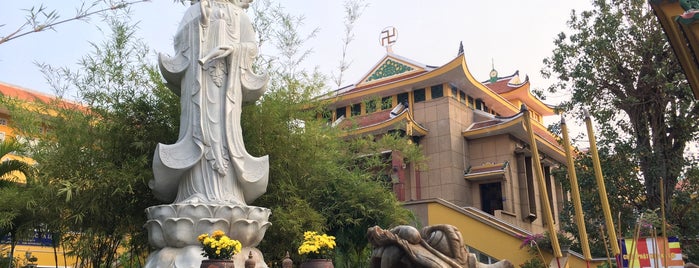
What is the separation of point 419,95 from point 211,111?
9.51 meters

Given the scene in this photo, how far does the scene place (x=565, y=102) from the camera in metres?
8.56

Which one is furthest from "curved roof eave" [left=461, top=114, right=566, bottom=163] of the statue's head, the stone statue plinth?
the stone statue plinth

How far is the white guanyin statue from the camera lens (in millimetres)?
4113

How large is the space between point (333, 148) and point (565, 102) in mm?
4036

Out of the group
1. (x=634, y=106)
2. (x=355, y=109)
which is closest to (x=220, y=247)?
(x=634, y=106)

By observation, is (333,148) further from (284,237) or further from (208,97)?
(208,97)

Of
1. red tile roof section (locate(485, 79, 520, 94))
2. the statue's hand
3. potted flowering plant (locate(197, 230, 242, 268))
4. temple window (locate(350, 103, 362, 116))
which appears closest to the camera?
potted flowering plant (locate(197, 230, 242, 268))

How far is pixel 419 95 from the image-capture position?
1367cm

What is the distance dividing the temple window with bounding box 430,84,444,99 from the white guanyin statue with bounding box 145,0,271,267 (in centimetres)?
874

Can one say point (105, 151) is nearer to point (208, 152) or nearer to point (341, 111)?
point (208, 152)

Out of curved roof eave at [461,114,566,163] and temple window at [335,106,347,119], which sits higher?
temple window at [335,106,347,119]

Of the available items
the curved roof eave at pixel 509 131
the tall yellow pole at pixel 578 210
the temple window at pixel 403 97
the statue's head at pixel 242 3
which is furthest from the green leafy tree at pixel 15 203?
the curved roof eave at pixel 509 131

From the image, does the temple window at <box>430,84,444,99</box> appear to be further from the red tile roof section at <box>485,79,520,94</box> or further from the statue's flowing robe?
the statue's flowing robe

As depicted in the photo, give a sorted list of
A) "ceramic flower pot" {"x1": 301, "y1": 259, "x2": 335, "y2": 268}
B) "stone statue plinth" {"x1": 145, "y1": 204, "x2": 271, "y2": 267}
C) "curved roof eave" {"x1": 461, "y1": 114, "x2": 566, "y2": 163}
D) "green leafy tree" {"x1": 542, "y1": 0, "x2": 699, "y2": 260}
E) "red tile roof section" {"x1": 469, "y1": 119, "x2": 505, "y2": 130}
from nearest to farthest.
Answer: "ceramic flower pot" {"x1": 301, "y1": 259, "x2": 335, "y2": 268}
"stone statue plinth" {"x1": 145, "y1": 204, "x2": 271, "y2": 267}
"green leafy tree" {"x1": 542, "y1": 0, "x2": 699, "y2": 260}
"curved roof eave" {"x1": 461, "y1": 114, "x2": 566, "y2": 163}
"red tile roof section" {"x1": 469, "y1": 119, "x2": 505, "y2": 130}
